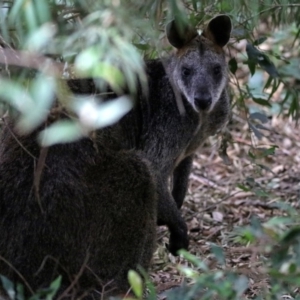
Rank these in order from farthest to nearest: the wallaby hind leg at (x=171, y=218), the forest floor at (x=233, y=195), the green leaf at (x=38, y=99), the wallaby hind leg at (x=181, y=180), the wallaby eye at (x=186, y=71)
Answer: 1. the wallaby hind leg at (x=181, y=180)
2. the forest floor at (x=233, y=195)
3. the wallaby eye at (x=186, y=71)
4. the wallaby hind leg at (x=171, y=218)
5. the green leaf at (x=38, y=99)

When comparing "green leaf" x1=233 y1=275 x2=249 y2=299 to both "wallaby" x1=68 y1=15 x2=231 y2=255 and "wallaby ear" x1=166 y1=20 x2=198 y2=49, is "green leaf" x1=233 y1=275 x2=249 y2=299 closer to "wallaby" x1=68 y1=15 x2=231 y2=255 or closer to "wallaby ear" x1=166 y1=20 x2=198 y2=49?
"wallaby" x1=68 y1=15 x2=231 y2=255

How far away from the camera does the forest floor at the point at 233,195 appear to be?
6.70 metres

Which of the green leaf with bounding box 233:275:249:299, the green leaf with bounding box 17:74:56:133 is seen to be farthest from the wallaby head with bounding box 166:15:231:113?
the green leaf with bounding box 17:74:56:133

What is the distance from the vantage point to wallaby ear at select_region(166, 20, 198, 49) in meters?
6.11

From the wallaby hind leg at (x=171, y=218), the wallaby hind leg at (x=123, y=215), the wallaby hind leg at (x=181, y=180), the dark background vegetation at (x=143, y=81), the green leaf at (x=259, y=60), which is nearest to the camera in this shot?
the dark background vegetation at (x=143, y=81)

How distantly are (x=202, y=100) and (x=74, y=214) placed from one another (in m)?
1.57

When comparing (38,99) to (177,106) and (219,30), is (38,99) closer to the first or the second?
(177,106)

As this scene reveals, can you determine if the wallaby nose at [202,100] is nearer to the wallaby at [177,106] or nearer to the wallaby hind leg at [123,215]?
the wallaby at [177,106]

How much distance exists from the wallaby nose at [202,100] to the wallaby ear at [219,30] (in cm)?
58

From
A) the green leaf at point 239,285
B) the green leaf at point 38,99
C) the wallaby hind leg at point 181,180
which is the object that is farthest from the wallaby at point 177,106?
the green leaf at point 38,99

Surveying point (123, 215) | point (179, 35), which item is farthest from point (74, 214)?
point (179, 35)

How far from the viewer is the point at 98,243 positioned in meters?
5.09

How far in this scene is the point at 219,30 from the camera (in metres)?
6.25

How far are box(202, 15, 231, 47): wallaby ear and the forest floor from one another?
4.04 ft
